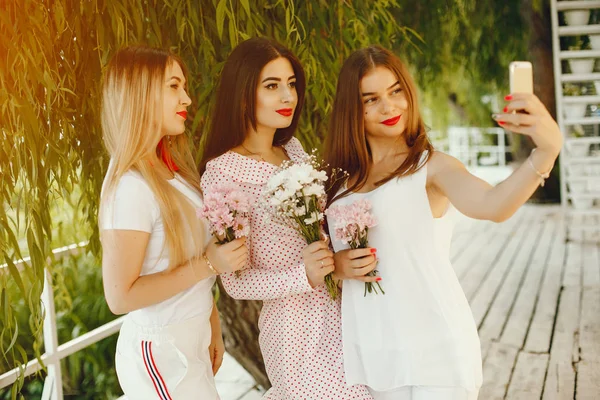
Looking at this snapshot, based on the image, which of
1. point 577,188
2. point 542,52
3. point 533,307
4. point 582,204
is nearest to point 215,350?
point 533,307

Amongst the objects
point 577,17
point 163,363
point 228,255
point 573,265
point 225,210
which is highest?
point 577,17

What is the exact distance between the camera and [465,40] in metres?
6.48

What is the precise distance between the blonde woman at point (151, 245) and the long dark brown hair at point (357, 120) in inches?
14.8

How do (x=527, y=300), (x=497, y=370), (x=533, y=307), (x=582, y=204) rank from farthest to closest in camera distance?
1. (x=582, y=204)
2. (x=527, y=300)
3. (x=533, y=307)
4. (x=497, y=370)

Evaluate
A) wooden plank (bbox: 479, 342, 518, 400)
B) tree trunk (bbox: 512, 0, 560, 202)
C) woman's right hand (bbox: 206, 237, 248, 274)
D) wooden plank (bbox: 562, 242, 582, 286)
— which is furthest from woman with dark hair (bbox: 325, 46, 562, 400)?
tree trunk (bbox: 512, 0, 560, 202)

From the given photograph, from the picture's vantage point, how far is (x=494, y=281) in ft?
17.6

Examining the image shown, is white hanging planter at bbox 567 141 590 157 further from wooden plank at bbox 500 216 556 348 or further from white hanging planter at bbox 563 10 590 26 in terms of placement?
white hanging planter at bbox 563 10 590 26

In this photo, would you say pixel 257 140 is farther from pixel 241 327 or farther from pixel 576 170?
pixel 576 170

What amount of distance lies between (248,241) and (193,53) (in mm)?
743

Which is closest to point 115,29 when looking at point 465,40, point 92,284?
point 92,284

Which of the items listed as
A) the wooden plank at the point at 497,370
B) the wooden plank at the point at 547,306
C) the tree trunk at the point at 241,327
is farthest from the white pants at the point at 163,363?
the wooden plank at the point at 547,306

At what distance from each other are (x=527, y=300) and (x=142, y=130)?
380 cm

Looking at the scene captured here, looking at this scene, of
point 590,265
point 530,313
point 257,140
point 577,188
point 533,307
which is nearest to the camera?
point 257,140

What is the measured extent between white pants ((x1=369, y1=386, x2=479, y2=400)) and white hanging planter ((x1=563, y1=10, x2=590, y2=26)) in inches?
211
